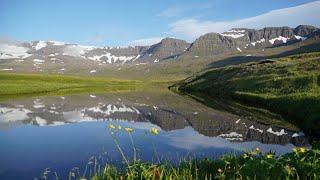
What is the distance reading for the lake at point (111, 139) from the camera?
18766 millimetres

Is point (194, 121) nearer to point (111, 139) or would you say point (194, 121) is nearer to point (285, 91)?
point (111, 139)

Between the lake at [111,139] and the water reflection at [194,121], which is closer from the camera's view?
the lake at [111,139]

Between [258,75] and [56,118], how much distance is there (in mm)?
44617

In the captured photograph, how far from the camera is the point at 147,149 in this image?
70.8ft

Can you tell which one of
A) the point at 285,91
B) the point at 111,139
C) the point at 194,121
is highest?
the point at 111,139

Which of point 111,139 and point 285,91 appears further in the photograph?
point 285,91

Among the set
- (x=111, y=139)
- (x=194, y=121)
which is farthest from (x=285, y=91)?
(x=111, y=139)

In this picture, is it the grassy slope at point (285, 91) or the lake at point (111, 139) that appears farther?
the grassy slope at point (285, 91)

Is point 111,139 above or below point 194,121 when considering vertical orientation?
above

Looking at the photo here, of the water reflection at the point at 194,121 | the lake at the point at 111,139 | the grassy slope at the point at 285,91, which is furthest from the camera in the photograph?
the grassy slope at the point at 285,91

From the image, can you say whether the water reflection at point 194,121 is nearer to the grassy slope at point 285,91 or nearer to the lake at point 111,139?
the lake at point 111,139

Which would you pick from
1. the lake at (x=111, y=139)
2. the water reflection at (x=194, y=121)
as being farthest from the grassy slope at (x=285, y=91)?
the lake at (x=111, y=139)

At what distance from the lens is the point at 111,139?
82.7 ft

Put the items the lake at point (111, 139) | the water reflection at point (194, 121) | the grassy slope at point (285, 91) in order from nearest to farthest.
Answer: the lake at point (111, 139)
the water reflection at point (194, 121)
the grassy slope at point (285, 91)
